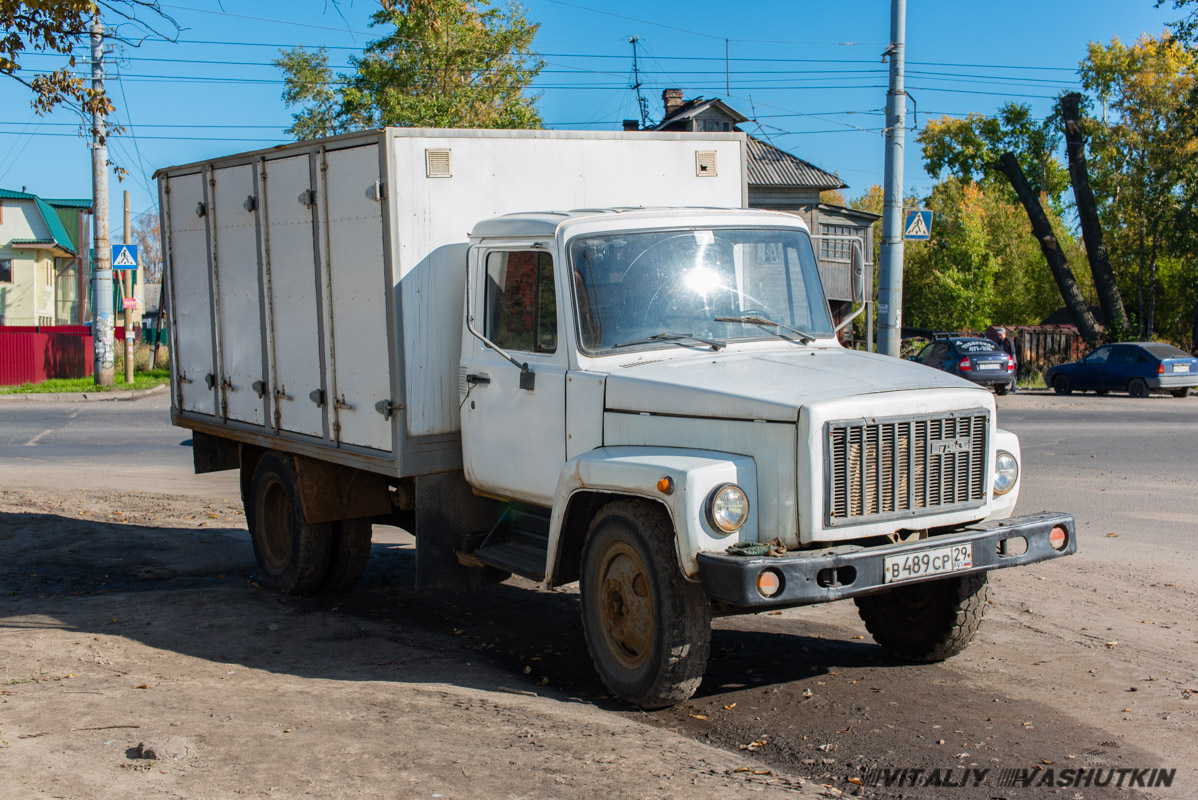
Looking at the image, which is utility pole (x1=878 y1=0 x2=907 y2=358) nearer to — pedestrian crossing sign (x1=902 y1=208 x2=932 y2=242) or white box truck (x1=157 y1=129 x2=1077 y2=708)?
pedestrian crossing sign (x1=902 y1=208 x2=932 y2=242)

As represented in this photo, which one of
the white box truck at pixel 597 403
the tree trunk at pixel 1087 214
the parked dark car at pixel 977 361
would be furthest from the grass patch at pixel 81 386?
the tree trunk at pixel 1087 214

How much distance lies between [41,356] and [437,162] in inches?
1230

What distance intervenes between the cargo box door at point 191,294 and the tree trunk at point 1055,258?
32.6 m

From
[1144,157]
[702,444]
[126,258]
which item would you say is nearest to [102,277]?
[126,258]

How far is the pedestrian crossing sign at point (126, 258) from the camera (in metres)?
27.2

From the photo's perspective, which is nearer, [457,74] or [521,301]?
[521,301]

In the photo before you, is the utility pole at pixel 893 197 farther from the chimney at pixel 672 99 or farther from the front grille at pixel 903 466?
the chimney at pixel 672 99

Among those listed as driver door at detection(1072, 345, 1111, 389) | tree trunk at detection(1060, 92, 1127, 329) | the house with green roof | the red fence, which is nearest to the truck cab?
driver door at detection(1072, 345, 1111, 389)

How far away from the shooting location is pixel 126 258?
27.4 metres

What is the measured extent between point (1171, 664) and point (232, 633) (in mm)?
5344

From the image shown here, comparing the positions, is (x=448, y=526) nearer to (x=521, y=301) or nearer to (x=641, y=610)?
(x=521, y=301)

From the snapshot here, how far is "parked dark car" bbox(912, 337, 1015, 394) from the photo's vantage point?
26.9 m

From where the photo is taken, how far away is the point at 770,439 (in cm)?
501

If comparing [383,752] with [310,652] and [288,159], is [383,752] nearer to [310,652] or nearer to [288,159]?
[310,652]
